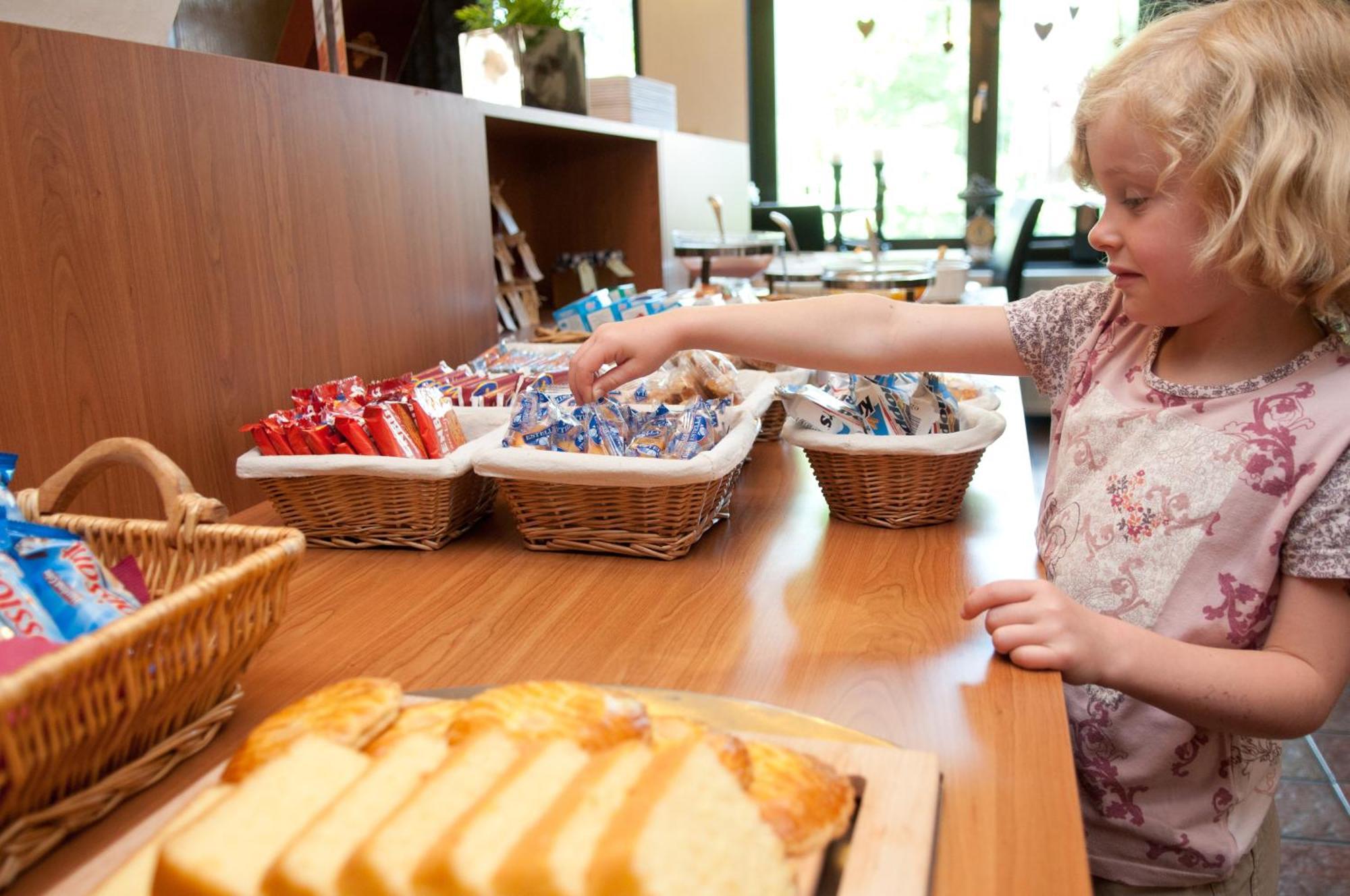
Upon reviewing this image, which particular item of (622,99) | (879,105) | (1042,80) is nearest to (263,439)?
(622,99)

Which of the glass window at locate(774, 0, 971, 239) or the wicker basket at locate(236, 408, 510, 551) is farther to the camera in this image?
the glass window at locate(774, 0, 971, 239)

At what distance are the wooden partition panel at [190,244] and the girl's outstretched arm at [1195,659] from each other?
870 mm

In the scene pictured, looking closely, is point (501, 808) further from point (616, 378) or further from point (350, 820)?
point (616, 378)

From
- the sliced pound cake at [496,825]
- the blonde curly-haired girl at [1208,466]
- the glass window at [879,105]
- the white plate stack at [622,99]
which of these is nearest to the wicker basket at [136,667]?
the sliced pound cake at [496,825]

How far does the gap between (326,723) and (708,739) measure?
22 centimetres

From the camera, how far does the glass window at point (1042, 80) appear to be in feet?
17.2

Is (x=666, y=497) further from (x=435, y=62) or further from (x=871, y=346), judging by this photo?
(x=435, y=62)

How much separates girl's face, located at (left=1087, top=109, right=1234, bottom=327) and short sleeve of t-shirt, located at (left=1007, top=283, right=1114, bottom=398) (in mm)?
207

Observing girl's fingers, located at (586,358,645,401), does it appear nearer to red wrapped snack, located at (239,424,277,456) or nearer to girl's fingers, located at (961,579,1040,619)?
red wrapped snack, located at (239,424,277,456)

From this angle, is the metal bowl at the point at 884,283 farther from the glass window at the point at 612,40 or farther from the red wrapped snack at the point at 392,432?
the glass window at the point at 612,40

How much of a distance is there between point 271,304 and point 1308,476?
1.14 m

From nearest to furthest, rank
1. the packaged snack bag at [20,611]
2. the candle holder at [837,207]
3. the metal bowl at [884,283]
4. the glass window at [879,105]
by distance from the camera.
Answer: the packaged snack bag at [20,611]
the metal bowl at [884,283]
the candle holder at [837,207]
the glass window at [879,105]

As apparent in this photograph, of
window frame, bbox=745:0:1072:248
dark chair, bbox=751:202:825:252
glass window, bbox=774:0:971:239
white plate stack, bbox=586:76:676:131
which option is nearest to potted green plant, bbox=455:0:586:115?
white plate stack, bbox=586:76:676:131

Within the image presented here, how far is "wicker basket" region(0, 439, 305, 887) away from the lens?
53 cm
